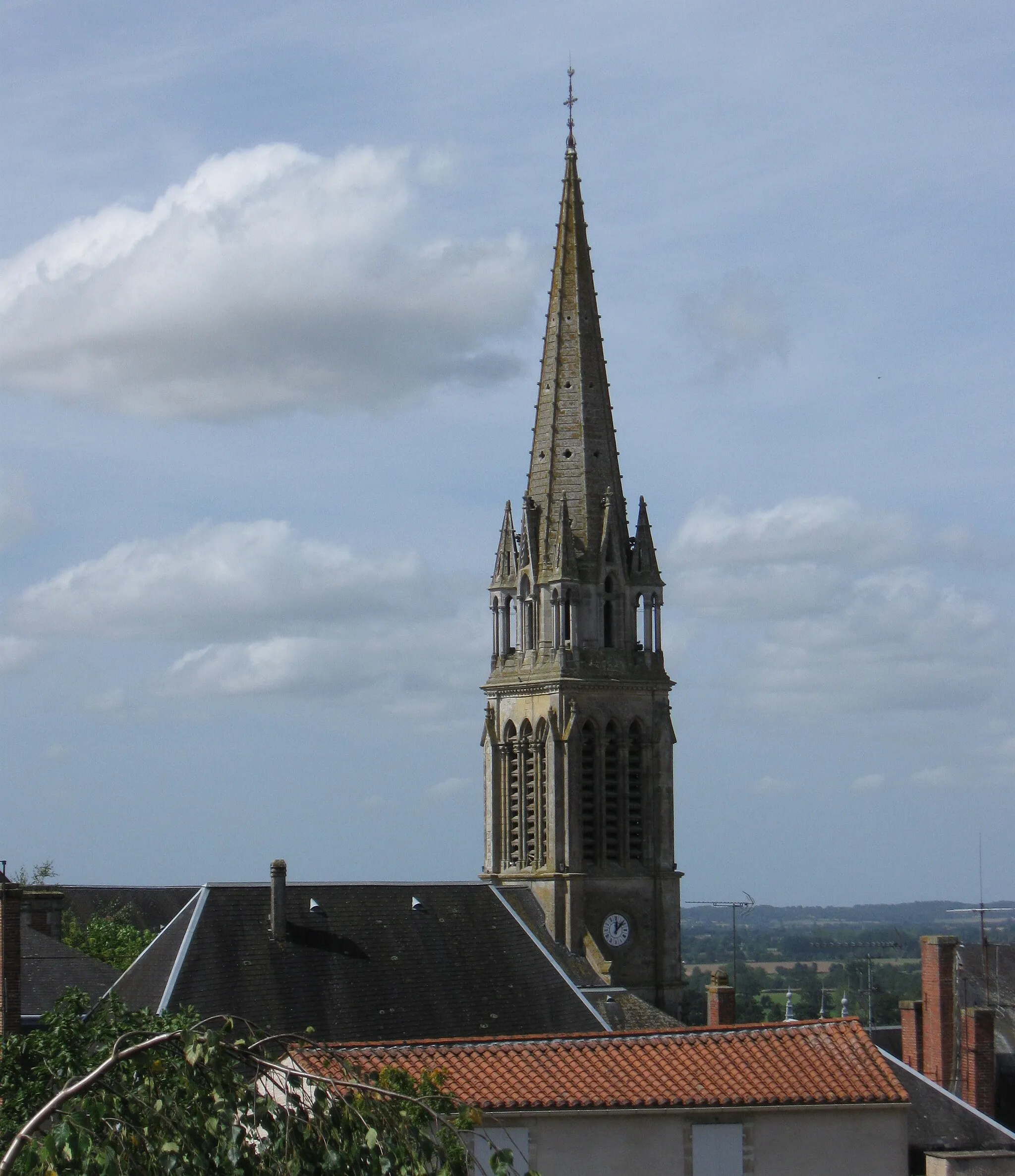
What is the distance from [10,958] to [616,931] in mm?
23250

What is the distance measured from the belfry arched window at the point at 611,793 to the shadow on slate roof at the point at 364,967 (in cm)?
649

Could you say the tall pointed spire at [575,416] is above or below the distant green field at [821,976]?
above

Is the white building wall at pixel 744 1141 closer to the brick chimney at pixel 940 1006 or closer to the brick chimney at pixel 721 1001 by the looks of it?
the brick chimney at pixel 940 1006

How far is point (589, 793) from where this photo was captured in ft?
177

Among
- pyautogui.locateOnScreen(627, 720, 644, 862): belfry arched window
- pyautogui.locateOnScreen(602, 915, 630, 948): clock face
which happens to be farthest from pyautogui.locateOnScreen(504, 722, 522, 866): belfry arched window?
pyautogui.locateOnScreen(627, 720, 644, 862): belfry arched window

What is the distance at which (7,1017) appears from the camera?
32406 mm

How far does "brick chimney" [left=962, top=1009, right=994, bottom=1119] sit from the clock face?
14.5 m

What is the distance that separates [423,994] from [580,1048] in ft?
55.4

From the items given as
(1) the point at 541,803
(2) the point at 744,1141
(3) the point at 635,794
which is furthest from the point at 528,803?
(2) the point at 744,1141

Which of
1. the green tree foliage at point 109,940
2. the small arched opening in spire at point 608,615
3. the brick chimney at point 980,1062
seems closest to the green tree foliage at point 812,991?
the brick chimney at point 980,1062

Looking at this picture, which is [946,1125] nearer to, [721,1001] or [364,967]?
[721,1001]

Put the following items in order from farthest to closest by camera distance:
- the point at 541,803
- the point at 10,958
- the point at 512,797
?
the point at 512,797
the point at 541,803
the point at 10,958

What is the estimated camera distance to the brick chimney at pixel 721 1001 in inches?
1752

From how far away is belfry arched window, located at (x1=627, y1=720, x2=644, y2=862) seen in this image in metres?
54.4
